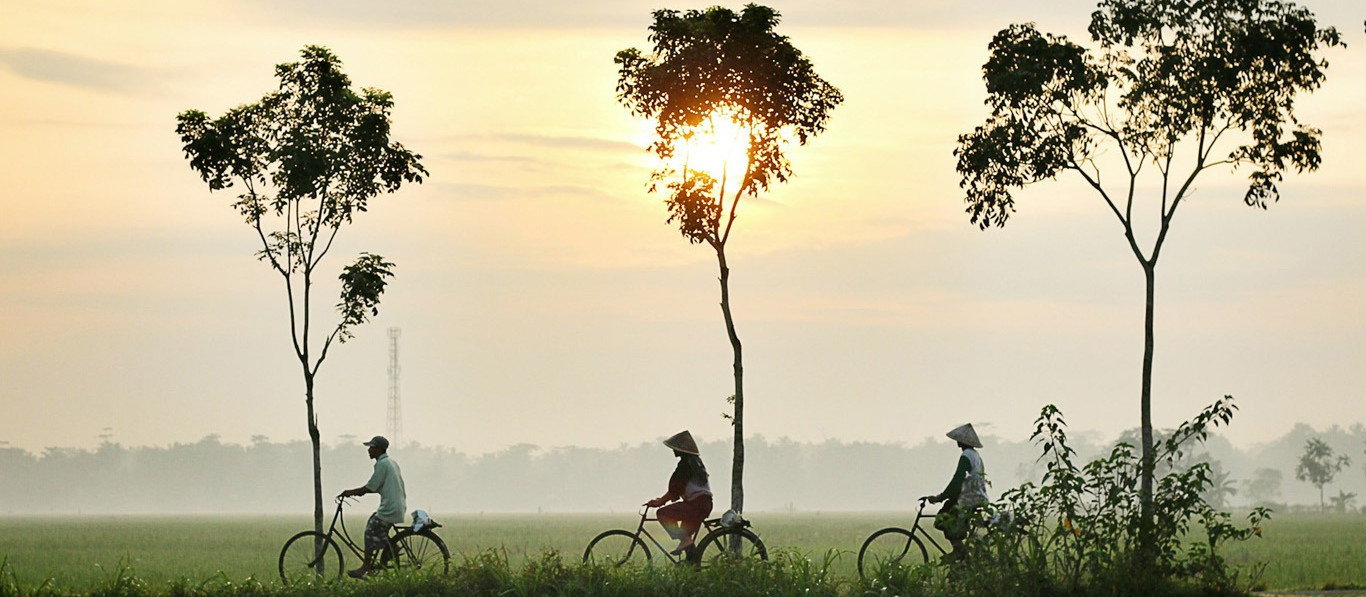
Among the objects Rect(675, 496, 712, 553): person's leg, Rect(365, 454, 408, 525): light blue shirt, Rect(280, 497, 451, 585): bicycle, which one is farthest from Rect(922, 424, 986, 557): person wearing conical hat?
Rect(365, 454, 408, 525): light blue shirt

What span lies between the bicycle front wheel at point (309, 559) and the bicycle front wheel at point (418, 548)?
2.89 feet

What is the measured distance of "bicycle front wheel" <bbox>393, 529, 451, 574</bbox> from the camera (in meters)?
20.7

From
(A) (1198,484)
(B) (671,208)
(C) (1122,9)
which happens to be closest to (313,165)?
(B) (671,208)

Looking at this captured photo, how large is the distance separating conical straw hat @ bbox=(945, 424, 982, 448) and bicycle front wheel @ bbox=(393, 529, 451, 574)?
21.7 ft

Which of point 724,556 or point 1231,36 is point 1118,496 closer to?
point 724,556

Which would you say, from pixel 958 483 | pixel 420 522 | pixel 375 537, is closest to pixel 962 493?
pixel 958 483

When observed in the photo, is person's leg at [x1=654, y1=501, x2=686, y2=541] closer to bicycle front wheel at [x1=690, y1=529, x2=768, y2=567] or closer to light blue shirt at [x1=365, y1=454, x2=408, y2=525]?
bicycle front wheel at [x1=690, y1=529, x2=768, y2=567]

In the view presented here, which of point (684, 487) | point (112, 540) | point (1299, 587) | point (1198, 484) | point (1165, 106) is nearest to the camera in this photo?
point (1198, 484)

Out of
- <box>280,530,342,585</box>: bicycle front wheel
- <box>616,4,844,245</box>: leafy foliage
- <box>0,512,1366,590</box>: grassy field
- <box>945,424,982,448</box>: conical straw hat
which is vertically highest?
<box>616,4,844,245</box>: leafy foliage

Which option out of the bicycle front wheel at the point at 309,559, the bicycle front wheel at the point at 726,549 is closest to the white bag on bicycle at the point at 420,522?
the bicycle front wheel at the point at 309,559

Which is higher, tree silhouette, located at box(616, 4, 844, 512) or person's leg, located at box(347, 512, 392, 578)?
tree silhouette, located at box(616, 4, 844, 512)

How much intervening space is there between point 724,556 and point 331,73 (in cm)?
1297

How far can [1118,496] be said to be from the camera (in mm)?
18781

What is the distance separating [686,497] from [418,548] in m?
3.68
